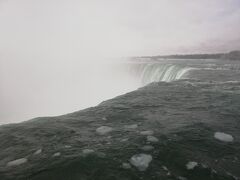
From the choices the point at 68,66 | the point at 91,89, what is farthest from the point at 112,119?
the point at 68,66

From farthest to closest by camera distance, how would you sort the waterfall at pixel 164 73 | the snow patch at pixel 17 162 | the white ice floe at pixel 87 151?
the waterfall at pixel 164 73 < the white ice floe at pixel 87 151 < the snow patch at pixel 17 162

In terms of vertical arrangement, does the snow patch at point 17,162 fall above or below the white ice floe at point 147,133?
below

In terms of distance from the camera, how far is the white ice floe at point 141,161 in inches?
134

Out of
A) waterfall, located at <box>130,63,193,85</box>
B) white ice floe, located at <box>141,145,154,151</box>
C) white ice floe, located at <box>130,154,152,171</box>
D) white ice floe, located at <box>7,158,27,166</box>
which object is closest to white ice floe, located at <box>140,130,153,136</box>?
white ice floe, located at <box>141,145,154,151</box>

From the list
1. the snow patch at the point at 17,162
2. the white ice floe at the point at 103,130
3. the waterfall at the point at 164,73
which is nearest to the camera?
the snow patch at the point at 17,162

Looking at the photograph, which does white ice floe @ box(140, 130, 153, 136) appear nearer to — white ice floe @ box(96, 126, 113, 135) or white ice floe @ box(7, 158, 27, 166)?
white ice floe @ box(96, 126, 113, 135)

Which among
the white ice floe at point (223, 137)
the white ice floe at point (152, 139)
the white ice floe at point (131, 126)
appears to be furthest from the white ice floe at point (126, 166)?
the white ice floe at point (223, 137)

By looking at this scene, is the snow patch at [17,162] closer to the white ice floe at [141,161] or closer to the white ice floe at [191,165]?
the white ice floe at [141,161]

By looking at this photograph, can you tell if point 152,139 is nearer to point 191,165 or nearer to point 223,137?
point 191,165

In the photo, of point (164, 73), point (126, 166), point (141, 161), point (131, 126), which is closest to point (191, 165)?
point (141, 161)

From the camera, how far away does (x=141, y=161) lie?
358 centimetres

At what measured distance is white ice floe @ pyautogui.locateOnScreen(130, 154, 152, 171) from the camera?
11.2 ft

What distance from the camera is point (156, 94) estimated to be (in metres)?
9.18

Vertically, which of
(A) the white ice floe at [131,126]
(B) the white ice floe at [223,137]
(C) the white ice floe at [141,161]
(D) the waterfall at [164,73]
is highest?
(C) the white ice floe at [141,161]
